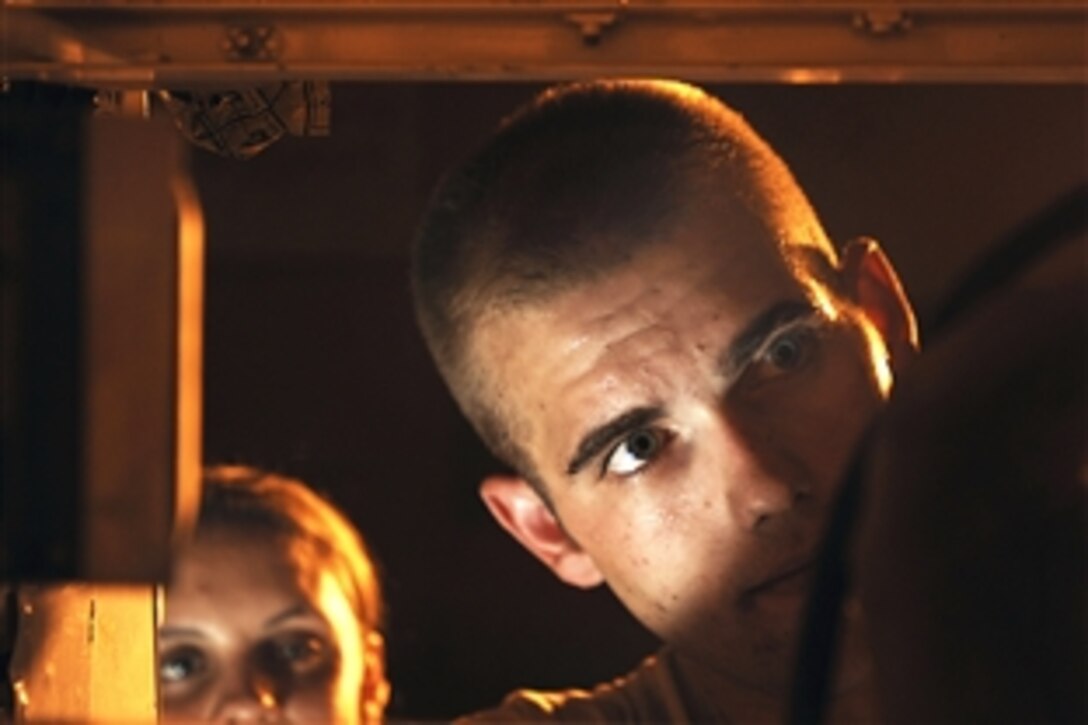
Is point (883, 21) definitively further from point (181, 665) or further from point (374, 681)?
point (181, 665)

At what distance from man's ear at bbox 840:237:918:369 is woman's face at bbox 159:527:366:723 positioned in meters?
0.58

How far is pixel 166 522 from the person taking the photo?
1.76 meters

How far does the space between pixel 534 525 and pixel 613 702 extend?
19 centimetres

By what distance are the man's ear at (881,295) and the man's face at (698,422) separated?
2 centimetres

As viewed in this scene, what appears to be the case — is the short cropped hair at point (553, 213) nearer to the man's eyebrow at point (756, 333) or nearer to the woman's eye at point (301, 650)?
the man's eyebrow at point (756, 333)

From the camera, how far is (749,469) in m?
1.75

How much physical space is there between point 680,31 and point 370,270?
377 millimetres

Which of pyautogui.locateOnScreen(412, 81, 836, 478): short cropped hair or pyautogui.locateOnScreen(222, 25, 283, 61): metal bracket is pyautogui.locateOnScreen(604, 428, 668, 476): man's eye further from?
pyautogui.locateOnScreen(222, 25, 283, 61): metal bracket

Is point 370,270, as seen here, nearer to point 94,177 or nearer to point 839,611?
point 94,177

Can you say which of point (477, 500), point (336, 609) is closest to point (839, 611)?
point (477, 500)

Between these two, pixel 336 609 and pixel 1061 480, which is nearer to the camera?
pixel 1061 480

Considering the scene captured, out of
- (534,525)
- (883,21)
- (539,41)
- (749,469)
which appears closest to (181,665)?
(534,525)

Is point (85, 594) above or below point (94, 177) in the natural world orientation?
below

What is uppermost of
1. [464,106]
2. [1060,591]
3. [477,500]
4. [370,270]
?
[464,106]
